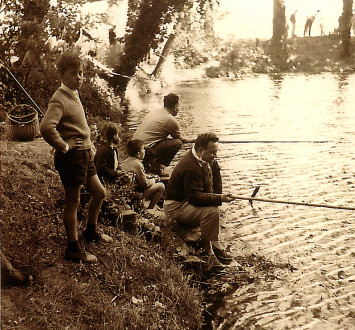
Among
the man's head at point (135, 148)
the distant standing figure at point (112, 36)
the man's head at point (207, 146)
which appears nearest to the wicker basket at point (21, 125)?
the man's head at point (135, 148)

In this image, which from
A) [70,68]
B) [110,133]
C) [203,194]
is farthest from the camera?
[110,133]

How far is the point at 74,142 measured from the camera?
127 inches

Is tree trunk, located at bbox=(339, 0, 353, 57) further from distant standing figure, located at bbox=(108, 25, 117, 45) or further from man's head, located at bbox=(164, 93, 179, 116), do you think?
man's head, located at bbox=(164, 93, 179, 116)

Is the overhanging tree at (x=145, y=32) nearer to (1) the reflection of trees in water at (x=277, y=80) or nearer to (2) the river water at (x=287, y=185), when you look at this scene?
(2) the river water at (x=287, y=185)

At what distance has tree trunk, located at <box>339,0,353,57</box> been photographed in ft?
49.7

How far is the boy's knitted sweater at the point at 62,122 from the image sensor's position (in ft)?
10.1

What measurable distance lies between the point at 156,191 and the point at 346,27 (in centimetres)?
1248

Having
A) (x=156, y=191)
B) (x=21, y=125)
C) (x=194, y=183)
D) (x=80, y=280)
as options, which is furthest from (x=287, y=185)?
(x=80, y=280)

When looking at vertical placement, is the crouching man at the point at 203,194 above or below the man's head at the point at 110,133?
below

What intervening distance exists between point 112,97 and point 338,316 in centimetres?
723

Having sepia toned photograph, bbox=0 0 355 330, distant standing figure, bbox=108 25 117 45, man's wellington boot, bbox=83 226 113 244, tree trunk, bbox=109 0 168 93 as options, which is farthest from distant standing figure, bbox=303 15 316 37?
man's wellington boot, bbox=83 226 113 244

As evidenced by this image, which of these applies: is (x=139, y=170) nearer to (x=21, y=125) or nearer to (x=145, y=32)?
(x=21, y=125)

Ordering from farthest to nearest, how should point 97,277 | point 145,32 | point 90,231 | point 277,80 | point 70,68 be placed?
point 277,80
point 145,32
point 90,231
point 97,277
point 70,68

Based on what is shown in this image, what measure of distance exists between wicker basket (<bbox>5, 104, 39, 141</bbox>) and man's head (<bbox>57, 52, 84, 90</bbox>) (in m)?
3.52
